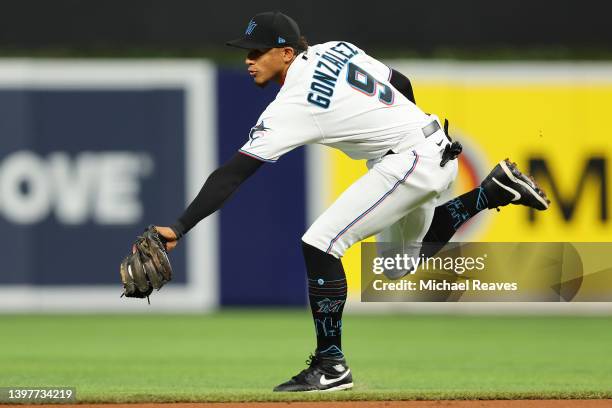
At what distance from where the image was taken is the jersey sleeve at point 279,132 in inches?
217

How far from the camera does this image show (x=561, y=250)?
23.3 ft

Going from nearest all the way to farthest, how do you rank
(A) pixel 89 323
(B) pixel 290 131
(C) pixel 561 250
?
(B) pixel 290 131 → (C) pixel 561 250 → (A) pixel 89 323

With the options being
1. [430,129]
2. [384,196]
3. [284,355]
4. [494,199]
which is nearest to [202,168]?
[284,355]

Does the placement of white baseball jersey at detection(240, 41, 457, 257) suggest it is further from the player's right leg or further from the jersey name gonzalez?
the player's right leg

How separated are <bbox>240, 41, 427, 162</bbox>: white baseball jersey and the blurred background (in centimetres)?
402

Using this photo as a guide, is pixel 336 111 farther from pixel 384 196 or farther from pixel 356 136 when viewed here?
pixel 384 196

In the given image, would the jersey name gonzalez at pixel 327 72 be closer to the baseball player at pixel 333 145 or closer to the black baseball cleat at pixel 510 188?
the baseball player at pixel 333 145

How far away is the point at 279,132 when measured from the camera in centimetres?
553

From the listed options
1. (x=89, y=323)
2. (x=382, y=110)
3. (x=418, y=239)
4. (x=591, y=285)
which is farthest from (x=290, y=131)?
(x=89, y=323)

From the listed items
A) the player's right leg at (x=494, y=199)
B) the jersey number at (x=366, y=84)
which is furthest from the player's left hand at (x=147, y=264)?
the player's right leg at (x=494, y=199)

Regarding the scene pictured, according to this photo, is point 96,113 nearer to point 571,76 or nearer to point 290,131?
point 571,76

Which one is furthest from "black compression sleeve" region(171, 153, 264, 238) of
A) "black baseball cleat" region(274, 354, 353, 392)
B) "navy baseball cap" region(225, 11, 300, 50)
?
"black baseball cleat" region(274, 354, 353, 392)

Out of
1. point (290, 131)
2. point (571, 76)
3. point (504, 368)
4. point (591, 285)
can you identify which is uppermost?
point (571, 76)

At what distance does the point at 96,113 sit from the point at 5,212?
102 cm
